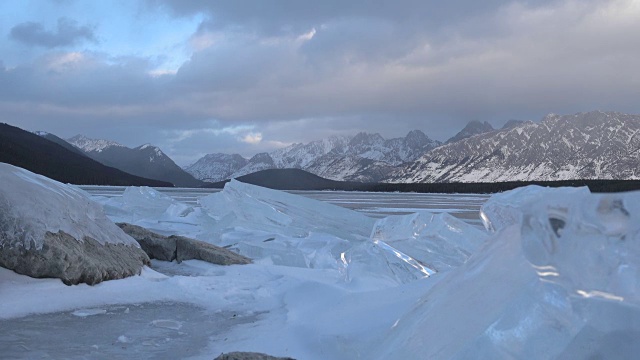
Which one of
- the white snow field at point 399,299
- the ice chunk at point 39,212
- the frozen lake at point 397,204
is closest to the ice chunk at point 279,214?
→ the white snow field at point 399,299

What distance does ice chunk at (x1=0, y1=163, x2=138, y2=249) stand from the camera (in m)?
6.28

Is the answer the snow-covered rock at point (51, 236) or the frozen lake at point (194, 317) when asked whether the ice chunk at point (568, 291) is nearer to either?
the frozen lake at point (194, 317)

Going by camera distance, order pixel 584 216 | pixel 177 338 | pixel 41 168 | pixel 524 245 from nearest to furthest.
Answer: pixel 584 216 → pixel 524 245 → pixel 177 338 → pixel 41 168

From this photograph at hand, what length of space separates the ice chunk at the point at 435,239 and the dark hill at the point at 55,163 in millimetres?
104137

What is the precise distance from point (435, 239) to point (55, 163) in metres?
127

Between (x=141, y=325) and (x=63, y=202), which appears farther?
(x=63, y=202)

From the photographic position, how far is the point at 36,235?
634 centimetres

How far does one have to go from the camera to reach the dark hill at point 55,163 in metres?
107

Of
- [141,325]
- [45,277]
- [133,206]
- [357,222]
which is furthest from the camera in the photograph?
[133,206]

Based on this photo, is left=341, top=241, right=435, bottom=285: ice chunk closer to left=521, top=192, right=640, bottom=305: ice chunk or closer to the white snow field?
the white snow field

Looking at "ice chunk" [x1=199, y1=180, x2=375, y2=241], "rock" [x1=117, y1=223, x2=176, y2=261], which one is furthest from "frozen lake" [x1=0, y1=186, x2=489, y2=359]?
"ice chunk" [x1=199, y1=180, x2=375, y2=241]

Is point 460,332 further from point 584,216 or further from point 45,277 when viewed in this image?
point 45,277

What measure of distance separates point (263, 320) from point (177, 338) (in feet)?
3.69

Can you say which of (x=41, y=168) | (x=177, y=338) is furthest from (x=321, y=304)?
(x=41, y=168)
